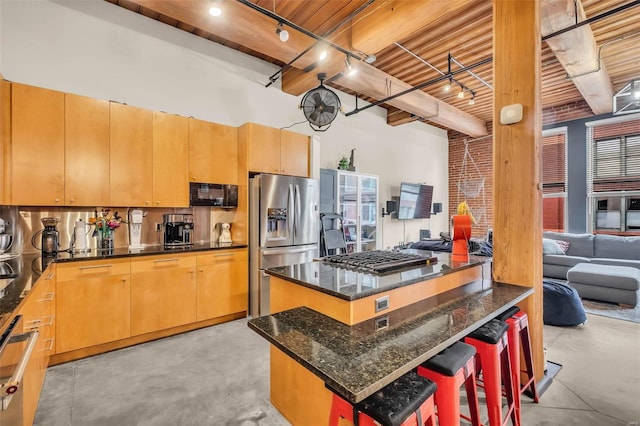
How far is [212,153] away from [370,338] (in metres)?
3.17

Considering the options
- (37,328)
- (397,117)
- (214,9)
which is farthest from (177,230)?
(397,117)

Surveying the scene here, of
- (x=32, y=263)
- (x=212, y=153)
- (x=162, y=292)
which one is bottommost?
(x=162, y=292)

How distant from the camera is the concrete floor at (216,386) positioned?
2008mm

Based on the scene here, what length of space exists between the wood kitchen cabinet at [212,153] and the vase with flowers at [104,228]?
939mm

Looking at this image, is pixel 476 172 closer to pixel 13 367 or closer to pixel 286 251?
pixel 286 251

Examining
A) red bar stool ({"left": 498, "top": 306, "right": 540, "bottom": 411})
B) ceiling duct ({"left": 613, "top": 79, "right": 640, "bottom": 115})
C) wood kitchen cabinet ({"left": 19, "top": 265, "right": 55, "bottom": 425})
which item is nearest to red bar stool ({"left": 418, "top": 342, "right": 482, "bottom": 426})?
red bar stool ({"left": 498, "top": 306, "right": 540, "bottom": 411})

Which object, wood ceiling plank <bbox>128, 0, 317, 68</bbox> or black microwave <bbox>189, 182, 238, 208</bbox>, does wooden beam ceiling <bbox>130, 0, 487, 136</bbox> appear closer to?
wood ceiling plank <bbox>128, 0, 317, 68</bbox>

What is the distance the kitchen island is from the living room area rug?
2961 millimetres

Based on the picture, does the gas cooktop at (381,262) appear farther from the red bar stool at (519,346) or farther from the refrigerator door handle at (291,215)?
the refrigerator door handle at (291,215)

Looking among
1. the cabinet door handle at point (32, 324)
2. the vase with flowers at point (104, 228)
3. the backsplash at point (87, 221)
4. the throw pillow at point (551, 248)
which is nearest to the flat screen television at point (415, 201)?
the throw pillow at point (551, 248)

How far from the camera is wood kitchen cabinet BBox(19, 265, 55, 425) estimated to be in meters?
1.69

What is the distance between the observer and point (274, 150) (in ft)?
13.3

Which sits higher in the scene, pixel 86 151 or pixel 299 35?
pixel 299 35

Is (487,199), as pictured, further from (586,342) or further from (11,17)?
(11,17)
